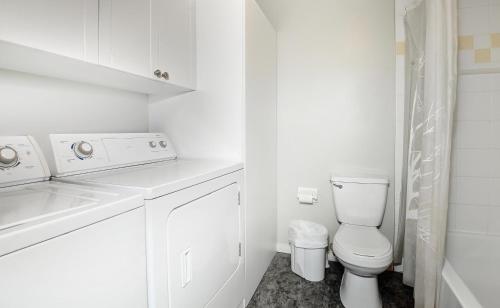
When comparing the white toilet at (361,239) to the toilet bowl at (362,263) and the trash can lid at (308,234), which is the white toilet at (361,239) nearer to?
the toilet bowl at (362,263)

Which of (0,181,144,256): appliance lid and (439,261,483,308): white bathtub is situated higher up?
(0,181,144,256): appliance lid

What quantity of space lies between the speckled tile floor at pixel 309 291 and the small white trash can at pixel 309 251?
0.06 m

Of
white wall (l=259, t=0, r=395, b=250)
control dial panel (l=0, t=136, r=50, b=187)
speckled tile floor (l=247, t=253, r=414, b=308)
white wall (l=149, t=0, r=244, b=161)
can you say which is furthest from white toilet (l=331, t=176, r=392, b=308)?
control dial panel (l=0, t=136, r=50, b=187)

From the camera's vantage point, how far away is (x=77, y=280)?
0.69 metres

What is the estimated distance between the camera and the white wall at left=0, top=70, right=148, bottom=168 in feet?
3.76

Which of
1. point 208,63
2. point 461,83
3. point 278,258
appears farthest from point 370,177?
point 208,63

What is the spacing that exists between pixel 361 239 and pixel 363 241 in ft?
0.10

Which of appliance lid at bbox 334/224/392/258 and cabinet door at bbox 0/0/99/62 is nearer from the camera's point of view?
cabinet door at bbox 0/0/99/62

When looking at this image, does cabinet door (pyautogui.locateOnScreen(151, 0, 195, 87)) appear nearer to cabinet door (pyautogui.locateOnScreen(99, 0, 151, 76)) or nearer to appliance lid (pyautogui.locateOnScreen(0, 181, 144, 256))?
cabinet door (pyautogui.locateOnScreen(99, 0, 151, 76))

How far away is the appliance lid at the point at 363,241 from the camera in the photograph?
1580 millimetres

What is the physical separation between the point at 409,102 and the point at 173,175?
1720 millimetres

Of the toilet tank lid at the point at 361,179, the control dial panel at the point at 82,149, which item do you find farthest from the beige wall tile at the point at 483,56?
the control dial panel at the point at 82,149

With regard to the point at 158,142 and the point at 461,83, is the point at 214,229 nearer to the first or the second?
the point at 158,142

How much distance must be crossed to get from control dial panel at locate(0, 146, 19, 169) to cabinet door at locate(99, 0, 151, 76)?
0.51 m
